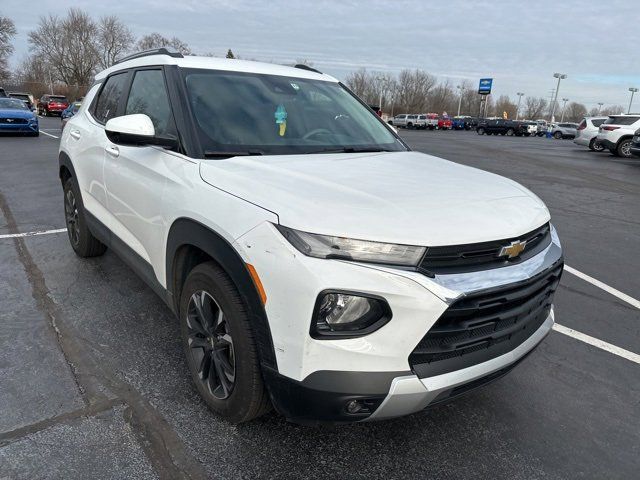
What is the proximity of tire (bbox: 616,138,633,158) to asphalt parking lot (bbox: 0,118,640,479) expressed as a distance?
1873cm

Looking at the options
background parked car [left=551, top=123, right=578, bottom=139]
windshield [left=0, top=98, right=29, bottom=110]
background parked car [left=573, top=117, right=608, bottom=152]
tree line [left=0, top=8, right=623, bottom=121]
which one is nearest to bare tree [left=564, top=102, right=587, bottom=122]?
tree line [left=0, top=8, right=623, bottom=121]

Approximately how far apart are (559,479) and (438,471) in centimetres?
57

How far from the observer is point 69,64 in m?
88.4

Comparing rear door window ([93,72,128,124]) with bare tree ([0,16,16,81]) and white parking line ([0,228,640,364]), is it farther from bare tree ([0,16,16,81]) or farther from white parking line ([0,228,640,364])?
bare tree ([0,16,16,81])

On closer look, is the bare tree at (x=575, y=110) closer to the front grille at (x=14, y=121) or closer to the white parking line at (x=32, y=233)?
the front grille at (x=14, y=121)

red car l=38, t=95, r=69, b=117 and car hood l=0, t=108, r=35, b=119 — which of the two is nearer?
car hood l=0, t=108, r=35, b=119

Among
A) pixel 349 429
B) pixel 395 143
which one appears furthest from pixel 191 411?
pixel 395 143

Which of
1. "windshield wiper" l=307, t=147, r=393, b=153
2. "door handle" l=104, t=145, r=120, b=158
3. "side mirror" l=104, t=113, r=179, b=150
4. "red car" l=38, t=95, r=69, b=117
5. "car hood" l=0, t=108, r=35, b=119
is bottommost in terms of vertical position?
"red car" l=38, t=95, r=69, b=117

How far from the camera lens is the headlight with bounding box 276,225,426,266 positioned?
6.15ft

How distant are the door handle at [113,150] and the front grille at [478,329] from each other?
2.65m

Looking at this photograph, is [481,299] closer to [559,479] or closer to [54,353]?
[559,479]

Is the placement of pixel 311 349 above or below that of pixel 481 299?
below

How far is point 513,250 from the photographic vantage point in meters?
2.14

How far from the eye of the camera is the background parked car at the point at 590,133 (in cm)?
2305
